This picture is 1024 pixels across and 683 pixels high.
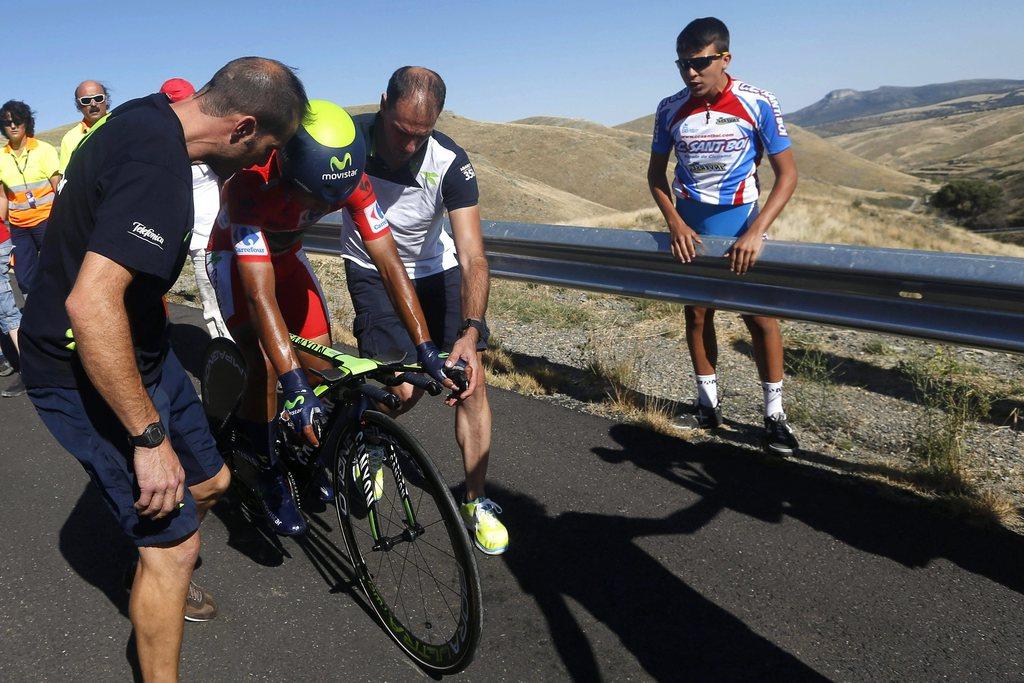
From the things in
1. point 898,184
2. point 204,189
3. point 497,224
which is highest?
point 204,189

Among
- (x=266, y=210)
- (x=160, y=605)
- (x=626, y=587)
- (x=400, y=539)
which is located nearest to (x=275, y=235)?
(x=266, y=210)

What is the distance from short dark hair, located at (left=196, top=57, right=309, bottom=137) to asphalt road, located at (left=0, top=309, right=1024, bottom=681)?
1.95 meters

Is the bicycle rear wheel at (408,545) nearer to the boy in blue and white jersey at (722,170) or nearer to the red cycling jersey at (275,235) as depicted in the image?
the red cycling jersey at (275,235)

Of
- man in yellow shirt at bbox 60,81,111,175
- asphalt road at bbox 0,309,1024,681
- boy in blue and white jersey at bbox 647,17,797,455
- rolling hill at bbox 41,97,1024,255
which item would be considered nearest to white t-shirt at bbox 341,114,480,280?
asphalt road at bbox 0,309,1024,681

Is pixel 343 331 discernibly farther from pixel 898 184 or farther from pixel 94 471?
pixel 898 184

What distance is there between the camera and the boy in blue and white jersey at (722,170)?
4.55m

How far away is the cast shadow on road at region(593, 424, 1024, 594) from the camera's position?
333cm

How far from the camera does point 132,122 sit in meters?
2.19

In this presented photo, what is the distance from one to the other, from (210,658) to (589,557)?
159cm

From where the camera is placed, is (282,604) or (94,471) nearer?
(94,471)

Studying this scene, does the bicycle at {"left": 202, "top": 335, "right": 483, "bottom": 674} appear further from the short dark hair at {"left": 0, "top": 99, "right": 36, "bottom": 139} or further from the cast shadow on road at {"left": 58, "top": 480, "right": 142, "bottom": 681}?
the short dark hair at {"left": 0, "top": 99, "right": 36, "bottom": 139}

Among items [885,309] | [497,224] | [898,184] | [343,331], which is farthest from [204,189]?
[898,184]

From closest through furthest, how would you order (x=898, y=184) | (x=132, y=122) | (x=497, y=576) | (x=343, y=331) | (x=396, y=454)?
(x=132, y=122)
(x=396, y=454)
(x=497, y=576)
(x=343, y=331)
(x=898, y=184)

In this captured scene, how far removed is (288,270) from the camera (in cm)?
397
